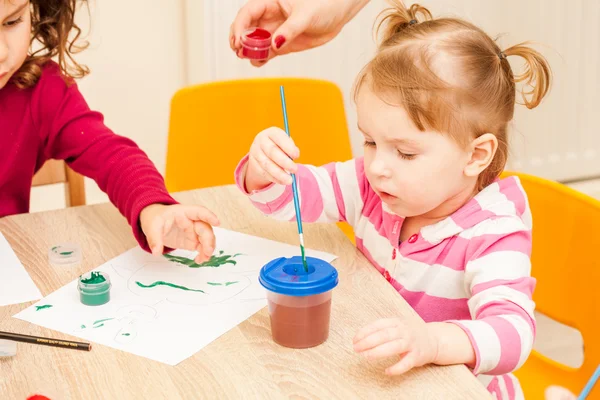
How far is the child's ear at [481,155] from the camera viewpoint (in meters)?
0.95

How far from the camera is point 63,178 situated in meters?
1.68

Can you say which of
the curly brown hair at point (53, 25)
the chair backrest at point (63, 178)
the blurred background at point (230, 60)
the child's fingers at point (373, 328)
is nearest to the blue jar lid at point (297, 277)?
the child's fingers at point (373, 328)

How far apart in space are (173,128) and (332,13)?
437mm

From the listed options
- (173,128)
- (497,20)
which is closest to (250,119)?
(173,128)

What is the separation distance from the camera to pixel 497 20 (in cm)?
236

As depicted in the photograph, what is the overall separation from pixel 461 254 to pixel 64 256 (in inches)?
21.2

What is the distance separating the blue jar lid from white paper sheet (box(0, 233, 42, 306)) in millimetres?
327

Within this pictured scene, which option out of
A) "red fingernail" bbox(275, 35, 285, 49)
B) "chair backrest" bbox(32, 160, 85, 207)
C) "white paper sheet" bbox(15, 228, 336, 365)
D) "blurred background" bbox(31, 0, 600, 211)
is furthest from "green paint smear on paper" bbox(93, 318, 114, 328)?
"blurred background" bbox(31, 0, 600, 211)

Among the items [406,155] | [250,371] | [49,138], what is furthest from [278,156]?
[49,138]

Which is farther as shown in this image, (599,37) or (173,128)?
(599,37)

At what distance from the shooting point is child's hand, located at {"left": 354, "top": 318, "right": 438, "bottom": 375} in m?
0.74

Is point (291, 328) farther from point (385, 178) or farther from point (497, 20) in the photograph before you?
point (497, 20)

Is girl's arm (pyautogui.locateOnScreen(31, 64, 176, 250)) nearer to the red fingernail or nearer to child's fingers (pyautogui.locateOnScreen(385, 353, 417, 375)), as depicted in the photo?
the red fingernail

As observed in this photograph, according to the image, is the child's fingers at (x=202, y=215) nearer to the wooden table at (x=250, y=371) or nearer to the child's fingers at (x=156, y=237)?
the child's fingers at (x=156, y=237)
